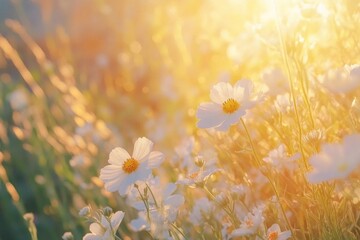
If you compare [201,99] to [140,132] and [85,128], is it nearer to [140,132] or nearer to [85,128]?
[85,128]

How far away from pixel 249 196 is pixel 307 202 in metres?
0.21

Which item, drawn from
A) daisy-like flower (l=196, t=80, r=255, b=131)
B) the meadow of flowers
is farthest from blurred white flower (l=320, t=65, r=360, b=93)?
daisy-like flower (l=196, t=80, r=255, b=131)

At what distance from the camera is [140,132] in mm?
4188

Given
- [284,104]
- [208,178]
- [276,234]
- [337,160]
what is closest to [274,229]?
[276,234]

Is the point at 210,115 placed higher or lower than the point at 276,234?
higher

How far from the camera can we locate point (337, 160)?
102 cm

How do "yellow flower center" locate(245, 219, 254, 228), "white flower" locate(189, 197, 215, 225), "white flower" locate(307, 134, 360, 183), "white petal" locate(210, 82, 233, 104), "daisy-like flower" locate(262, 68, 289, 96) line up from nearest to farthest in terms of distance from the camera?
1. "white flower" locate(307, 134, 360, 183)
2. "yellow flower center" locate(245, 219, 254, 228)
3. "white petal" locate(210, 82, 233, 104)
4. "white flower" locate(189, 197, 215, 225)
5. "daisy-like flower" locate(262, 68, 289, 96)

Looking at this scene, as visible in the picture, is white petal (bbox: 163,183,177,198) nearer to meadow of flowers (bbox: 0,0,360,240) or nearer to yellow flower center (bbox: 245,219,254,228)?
meadow of flowers (bbox: 0,0,360,240)

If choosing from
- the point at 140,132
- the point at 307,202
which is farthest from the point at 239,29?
the point at 307,202

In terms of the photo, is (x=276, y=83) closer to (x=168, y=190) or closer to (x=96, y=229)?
(x=168, y=190)

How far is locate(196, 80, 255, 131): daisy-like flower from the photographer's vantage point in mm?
1347

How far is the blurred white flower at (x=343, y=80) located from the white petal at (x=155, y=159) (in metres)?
0.33

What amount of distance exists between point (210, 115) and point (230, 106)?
0.15 feet

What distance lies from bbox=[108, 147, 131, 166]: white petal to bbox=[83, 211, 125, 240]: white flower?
0.34ft
